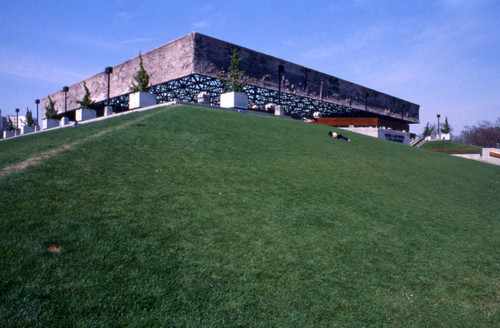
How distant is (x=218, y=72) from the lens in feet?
108

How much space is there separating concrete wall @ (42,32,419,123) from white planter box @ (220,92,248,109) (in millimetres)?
12417

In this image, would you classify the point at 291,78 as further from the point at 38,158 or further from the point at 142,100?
the point at 38,158

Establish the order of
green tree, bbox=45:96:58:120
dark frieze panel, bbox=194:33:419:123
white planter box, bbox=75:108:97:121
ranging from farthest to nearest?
green tree, bbox=45:96:58:120 < dark frieze panel, bbox=194:33:419:123 < white planter box, bbox=75:108:97:121

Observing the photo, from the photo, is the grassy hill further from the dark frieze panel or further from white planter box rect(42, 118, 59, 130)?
the dark frieze panel

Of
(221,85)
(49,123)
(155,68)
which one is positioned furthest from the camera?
(221,85)

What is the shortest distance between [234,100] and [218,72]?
14574 mm

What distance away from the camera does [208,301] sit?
3.68 m

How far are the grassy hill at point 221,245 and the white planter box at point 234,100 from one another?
33.0ft

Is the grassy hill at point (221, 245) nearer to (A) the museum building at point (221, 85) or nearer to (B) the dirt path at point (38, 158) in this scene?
(B) the dirt path at point (38, 158)

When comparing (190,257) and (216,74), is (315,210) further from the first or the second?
(216,74)

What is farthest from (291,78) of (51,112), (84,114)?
(51,112)

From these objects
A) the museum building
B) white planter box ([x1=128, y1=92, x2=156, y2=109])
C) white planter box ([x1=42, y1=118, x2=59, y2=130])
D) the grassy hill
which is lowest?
the grassy hill

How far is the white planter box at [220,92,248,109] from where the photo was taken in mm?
19641

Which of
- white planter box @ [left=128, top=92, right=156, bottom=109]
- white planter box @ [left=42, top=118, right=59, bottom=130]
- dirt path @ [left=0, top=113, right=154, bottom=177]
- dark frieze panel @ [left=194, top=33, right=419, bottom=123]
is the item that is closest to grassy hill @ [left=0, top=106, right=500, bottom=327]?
dirt path @ [left=0, top=113, right=154, bottom=177]
